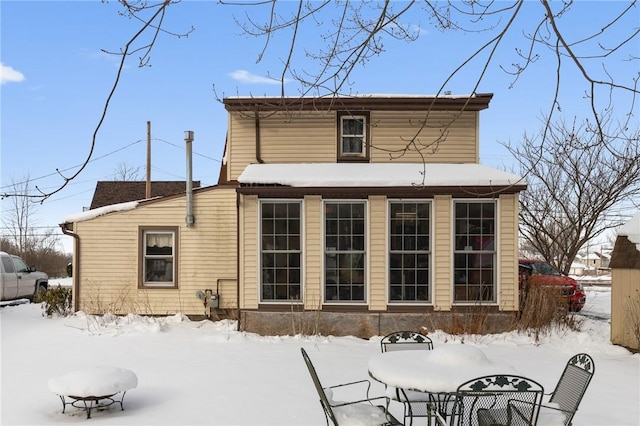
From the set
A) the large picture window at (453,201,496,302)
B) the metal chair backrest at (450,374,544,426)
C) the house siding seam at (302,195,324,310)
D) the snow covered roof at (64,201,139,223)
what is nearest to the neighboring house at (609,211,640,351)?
the large picture window at (453,201,496,302)

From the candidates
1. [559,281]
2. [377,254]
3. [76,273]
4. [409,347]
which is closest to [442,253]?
[377,254]

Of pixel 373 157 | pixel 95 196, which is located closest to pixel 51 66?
pixel 373 157

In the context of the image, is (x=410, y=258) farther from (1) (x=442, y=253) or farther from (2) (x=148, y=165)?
(2) (x=148, y=165)

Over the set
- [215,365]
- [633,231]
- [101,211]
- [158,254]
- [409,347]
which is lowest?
[215,365]

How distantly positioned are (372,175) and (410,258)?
2029 mm

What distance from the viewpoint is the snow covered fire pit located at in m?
6.35

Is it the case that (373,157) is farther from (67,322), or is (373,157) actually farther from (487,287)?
(67,322)

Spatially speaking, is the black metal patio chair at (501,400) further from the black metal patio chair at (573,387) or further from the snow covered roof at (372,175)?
the snow covered roof at (372,175)

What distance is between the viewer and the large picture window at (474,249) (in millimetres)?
11867

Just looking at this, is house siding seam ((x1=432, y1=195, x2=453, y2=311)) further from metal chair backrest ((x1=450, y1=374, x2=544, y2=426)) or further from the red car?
metal chair backrest ((x1=450, y1=374, x2=544, y2=426))

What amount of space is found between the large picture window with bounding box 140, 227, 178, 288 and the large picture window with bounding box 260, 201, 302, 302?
10.7 feet

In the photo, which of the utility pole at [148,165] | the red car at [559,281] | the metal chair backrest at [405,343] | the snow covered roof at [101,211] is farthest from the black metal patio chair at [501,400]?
the utility pole at [148,165]

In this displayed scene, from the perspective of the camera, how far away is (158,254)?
1411 cm

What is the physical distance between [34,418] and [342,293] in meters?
6.84
